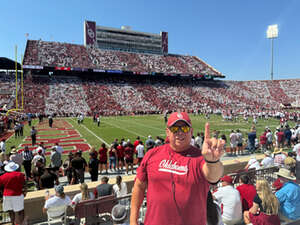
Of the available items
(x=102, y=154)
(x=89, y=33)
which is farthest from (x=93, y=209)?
(x=89, y=33)

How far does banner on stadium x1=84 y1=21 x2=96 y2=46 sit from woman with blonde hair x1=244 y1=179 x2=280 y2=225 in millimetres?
69782

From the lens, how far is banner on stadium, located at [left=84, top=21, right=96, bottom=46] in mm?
66250

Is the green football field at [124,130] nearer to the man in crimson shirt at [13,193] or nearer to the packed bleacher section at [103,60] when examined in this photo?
the man in crimson shirt at [13,193]

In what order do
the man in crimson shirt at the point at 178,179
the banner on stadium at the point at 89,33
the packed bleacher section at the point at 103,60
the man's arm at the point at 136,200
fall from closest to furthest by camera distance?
the man in crimson shirt at the point at 178,179, the man's arm at the point at 136,200, the packed bleacher section at the point at 103,60, the banner on stadium at the point at 89,33

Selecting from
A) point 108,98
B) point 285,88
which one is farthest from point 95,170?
point 285,88

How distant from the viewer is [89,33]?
66.6 meters

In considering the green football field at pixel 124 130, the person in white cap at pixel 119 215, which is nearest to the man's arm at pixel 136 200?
the person in white cap at pixel 119 215

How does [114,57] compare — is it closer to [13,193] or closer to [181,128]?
[13,193]

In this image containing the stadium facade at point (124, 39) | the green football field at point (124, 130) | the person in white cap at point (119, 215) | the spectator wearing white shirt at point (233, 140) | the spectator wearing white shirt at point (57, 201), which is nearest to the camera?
the person in white cap at point (119, 215)

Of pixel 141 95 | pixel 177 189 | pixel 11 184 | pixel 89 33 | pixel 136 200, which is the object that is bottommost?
pixel 11 184

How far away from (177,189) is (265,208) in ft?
7.87

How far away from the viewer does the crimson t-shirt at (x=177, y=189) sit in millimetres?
2032

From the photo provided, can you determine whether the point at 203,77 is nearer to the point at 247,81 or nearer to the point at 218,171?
the point at 247,81

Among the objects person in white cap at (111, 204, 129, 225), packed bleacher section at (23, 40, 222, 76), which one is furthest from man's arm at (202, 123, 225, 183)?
packed bleacher section at (23, 40, 222, 76)
